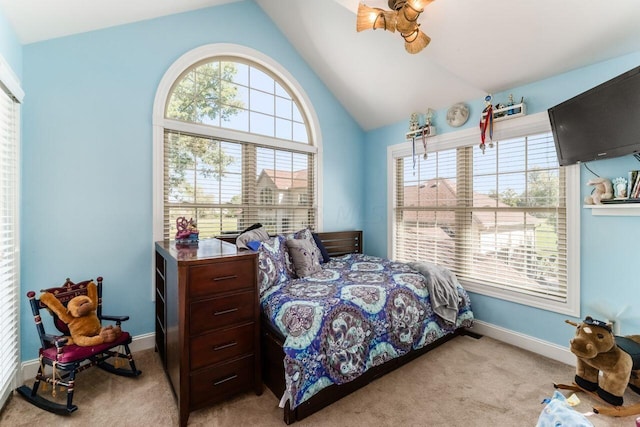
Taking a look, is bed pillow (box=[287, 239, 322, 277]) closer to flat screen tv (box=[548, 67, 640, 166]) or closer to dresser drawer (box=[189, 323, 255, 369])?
dresser drawer (box=[189, 323, 255, 369])

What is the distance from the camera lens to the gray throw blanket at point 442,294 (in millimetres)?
2535

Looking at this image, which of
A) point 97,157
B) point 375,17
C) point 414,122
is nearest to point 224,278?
point 97,157

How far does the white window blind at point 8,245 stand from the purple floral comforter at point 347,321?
1.61 metres

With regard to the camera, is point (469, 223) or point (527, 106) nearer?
point (527, 106)

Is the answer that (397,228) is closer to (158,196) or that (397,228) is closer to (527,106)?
(527,106)

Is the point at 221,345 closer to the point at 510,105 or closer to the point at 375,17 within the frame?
the point at 375,17

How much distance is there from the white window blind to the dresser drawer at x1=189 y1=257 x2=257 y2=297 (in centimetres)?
124

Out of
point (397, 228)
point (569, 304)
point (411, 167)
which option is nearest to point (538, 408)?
point (569, 304)

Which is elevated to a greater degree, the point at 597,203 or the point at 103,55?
the point at 103,55

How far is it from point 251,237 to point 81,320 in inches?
52.9

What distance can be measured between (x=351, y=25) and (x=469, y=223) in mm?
2395

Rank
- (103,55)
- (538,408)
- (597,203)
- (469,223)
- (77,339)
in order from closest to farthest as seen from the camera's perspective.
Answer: (538,408) → (77,339) → (597,203) → (103,55) → (469,223)

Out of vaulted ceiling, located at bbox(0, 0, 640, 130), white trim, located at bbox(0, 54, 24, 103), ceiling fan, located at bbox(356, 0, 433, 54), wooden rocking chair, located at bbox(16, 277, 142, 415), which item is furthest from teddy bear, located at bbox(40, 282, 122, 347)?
ceiling fan, located at bbox(356, 0, 433, 54)

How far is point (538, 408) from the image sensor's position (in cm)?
181
